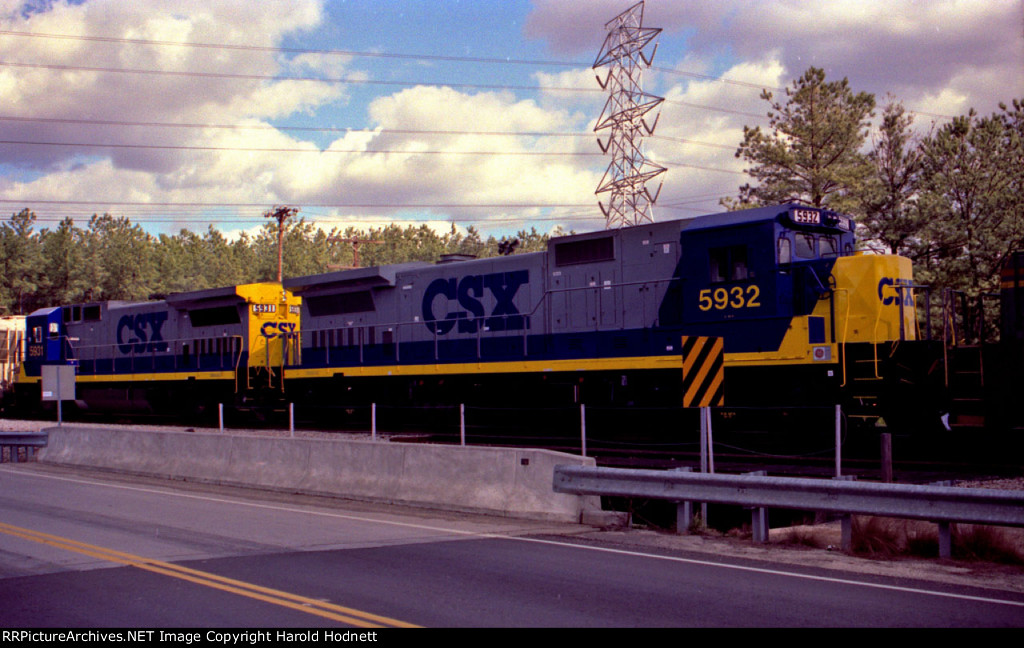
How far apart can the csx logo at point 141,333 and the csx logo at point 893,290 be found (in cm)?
2315

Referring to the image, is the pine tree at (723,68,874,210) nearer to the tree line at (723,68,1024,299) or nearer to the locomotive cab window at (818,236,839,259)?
the tree line at (723,68,1024,299)

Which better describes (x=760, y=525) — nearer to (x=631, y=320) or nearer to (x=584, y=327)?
(x=631, y=320)

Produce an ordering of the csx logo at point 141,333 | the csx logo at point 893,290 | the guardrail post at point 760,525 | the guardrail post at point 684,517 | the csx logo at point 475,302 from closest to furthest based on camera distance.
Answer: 1. the guardrail post at point 760,525
2. the guardrail post at point 684,517
3. the csx logo at point 893,290
4. the csx logo at point 475,302
5. the csx logo at point 141,333

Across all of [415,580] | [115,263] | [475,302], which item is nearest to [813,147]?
[475,302]

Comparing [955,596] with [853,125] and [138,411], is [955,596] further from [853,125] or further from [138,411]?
[853,125]

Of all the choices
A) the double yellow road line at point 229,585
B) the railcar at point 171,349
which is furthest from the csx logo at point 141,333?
the double yellow road line at point 229,585

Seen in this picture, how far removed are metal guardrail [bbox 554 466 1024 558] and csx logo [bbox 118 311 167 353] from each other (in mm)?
23945

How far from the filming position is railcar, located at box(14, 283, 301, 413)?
2747 centimetres

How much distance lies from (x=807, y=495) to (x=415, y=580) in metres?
4.08

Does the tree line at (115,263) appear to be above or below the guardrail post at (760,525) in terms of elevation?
above

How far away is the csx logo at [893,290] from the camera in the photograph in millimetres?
16047

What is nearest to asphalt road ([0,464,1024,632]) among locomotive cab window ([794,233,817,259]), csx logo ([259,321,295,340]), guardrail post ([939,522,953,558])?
guardrail post ([939,522,953,558])

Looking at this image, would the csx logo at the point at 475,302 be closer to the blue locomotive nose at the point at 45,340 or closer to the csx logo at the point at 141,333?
the csx logo at the point at 141,333
